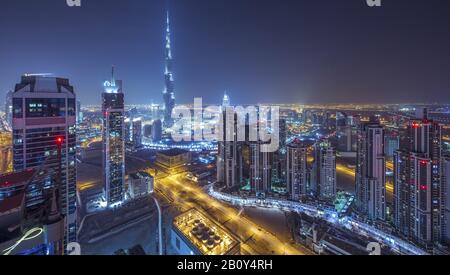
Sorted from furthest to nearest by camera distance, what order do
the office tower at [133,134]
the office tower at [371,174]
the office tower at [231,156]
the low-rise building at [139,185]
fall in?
the office tower at [133,134]
the office tower at [231,156]
the low-rise building at [139,185]
the office tower at [371,174]

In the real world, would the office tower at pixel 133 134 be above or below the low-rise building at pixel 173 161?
above

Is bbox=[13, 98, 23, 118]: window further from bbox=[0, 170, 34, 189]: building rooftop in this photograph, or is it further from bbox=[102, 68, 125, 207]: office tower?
bbox=[0, 170, 34, 189]: building rooftop

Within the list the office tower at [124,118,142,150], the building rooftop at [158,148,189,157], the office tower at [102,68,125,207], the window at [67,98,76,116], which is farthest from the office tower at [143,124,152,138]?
the window at [67,98,76,116]

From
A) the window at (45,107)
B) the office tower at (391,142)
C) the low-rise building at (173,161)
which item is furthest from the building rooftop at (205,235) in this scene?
the office tower at (391,142)

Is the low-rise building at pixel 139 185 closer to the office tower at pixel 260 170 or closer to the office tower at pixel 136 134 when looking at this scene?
the office tower at pixel 260 170
